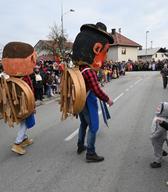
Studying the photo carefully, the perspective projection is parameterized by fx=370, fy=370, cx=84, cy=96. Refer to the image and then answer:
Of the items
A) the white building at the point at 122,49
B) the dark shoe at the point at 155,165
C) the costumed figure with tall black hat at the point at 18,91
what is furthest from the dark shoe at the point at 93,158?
the white building at the point at 122,49

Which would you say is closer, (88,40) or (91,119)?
(91,119)

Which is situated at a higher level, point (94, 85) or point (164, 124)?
point (94, 85)

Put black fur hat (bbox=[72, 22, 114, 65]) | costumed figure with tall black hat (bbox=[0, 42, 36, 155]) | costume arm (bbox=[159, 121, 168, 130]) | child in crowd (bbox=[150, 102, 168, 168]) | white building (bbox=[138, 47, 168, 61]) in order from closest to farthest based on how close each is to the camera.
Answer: costume arm (bbox=[159, 121, 168, 130]) → child in crowd (bbox=[150, 102, 168, 168]) → black fur hat (bbox=[72, 22, 114, 65]) → costumed figure with tall black hat (bbox=[0, 42, 36, 155]) → white building (bbox=[138, 47, 168, 61])

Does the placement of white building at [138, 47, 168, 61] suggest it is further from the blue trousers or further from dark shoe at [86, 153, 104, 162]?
dark shoe at [86, 153, 104, 162]

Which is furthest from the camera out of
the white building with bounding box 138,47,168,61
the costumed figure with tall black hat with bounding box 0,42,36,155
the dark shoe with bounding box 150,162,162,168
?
the white building with bounding box 138,47,168,61

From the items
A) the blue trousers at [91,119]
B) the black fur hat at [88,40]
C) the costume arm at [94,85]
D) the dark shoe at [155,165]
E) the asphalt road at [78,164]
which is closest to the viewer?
the asphalt road at [78,164]

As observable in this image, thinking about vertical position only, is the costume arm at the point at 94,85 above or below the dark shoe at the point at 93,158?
above

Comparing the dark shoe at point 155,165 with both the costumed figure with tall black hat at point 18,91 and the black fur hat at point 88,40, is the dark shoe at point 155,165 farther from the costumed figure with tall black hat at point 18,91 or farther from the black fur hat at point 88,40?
the costumed figure with tall black hat at point 18,91

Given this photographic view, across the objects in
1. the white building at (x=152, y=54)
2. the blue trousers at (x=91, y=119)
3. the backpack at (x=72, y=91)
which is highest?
the backpack at (x=72, y=91)

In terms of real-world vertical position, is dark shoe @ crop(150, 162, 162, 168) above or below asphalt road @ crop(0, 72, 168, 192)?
above

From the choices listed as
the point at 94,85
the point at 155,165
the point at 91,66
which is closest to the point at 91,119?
the point at 94,85

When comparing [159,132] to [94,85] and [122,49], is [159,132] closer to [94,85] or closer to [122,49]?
[94,85]

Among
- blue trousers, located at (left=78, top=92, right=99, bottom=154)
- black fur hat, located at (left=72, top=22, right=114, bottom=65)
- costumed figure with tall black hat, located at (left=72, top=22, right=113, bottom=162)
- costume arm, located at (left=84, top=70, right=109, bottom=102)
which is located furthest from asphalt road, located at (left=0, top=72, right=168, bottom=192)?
black fur hat, located at (left=72, top=22, right=114, bottom=65)

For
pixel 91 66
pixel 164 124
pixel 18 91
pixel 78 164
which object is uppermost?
pixel 91 66
